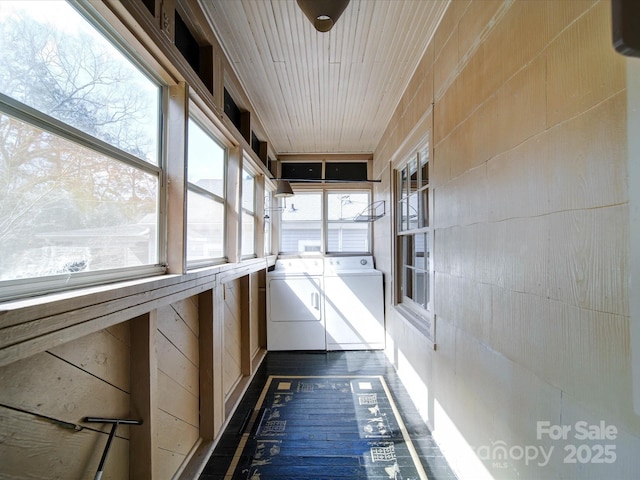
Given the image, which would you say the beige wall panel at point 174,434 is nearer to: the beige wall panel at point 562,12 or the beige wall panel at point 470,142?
the beige wall panel at point 470,142

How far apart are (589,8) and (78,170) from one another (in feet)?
5.31

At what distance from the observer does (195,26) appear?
163 centimetres

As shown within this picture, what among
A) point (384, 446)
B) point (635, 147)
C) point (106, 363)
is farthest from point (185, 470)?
point (635, 147)

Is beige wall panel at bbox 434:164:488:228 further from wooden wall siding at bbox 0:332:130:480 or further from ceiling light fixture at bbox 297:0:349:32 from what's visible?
wooden wall siding at bbox 0:332:130:480

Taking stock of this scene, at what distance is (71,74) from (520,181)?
1.59 meters

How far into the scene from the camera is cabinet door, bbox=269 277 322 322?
146 inches

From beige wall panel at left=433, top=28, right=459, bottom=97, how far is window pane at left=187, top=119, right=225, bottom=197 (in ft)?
5.14

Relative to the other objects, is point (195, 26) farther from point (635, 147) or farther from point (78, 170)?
point (635, 147)

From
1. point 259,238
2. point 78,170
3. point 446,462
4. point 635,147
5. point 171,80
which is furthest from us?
point 259,238

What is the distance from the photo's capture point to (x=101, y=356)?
1.10 m

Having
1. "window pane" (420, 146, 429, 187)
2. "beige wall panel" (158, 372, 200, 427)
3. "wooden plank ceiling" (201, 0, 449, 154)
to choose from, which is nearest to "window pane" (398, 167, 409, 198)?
"window pane" (420, 146, 429, 187)

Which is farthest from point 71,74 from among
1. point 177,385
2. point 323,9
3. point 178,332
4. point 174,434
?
point 174,434

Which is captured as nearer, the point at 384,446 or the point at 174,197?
the point at 174,197

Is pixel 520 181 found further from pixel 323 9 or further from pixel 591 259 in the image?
pixel 323 9
